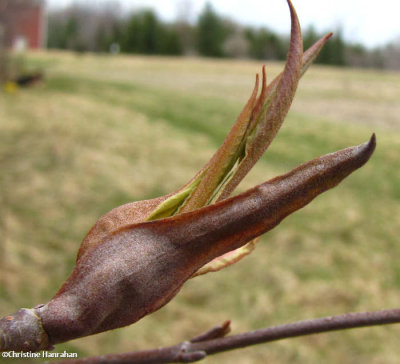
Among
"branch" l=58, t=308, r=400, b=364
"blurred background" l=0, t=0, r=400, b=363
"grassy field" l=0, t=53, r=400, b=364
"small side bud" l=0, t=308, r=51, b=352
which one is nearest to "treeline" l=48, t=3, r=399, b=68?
"blurred background" l=0, t=0, r=400, b=363

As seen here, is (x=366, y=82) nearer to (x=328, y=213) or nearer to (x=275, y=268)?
(x=328, y=213)

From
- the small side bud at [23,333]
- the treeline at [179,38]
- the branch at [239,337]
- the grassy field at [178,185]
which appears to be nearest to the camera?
the small side bud at [23,333]

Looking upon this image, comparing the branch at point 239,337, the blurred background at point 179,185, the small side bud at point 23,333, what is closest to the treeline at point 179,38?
the blurred background at point 179,185

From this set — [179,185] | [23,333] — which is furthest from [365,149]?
[179,185]

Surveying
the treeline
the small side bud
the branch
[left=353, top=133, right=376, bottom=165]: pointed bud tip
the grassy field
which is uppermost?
the treeline

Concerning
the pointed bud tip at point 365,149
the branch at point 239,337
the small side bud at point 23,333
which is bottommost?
the branch at point 239,337

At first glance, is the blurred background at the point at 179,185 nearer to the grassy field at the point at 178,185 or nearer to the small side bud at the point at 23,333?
the grassy field at the point at 178,185

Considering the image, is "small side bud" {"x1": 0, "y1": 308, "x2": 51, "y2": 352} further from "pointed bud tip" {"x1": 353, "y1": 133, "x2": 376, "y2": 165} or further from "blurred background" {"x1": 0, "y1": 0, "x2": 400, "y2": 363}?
"blurred background" {"x1": 0, "y1": 0, "x2": 400, "y2": 363}
